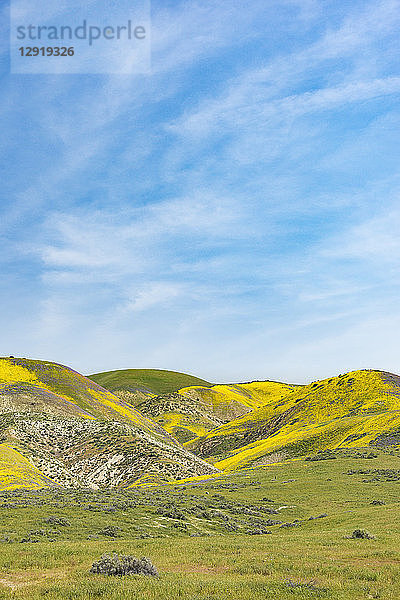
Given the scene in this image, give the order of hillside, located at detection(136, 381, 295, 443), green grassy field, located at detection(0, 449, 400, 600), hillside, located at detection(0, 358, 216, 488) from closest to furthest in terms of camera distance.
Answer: green grassy field, located at detection(0, 449, 400, 600)
hillside, located at detection(0, 358, 216, 488)
hillside, located at detection(136, 381, 295, 443)

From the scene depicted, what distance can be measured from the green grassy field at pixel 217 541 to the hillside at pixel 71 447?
40.5ft

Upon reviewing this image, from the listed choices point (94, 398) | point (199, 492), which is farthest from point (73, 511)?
point (94, 398)

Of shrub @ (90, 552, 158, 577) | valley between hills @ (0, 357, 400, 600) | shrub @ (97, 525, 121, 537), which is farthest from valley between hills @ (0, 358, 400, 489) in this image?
shrub @ (90, 552, 158, 577)

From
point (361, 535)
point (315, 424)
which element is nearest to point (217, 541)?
point (361, 535)

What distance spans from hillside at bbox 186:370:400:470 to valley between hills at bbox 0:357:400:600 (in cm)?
48

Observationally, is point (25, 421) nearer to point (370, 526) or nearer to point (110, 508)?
point (110, 508)

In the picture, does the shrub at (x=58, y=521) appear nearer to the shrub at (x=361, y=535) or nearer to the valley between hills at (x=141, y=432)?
the shrub at (x=361, y=535)

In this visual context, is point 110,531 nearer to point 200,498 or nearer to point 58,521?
point 58,521

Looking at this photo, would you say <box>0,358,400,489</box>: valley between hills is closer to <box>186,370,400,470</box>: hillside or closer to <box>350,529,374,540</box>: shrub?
<box>186,370,400,470</box>: hillside

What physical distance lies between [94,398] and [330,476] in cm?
6428

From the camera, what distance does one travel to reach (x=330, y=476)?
52844 mm

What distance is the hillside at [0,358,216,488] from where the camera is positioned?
195 feet

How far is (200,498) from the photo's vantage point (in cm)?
4144

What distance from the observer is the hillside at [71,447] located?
5944 cm
